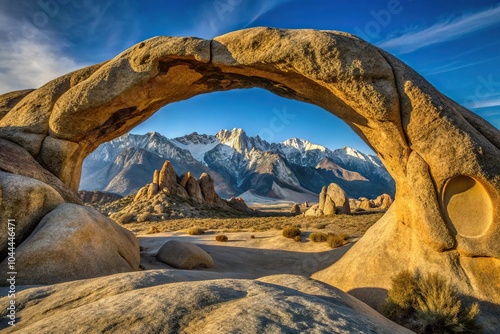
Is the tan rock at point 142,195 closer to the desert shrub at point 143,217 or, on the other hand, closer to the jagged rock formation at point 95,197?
the desert shrub at point 143,217

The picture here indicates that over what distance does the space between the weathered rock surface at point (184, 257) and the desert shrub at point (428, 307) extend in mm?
7498

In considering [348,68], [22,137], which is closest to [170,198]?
[22,137]

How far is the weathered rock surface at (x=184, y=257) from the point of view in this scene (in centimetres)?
1191

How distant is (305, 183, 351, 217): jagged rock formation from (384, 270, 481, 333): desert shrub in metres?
35.5

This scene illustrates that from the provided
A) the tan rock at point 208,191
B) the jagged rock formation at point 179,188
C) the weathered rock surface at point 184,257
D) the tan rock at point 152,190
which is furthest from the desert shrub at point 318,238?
the tan rock at point 208,191

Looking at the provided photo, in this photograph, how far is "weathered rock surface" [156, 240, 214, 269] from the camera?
11909 millimetres

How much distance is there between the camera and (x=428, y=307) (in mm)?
6367

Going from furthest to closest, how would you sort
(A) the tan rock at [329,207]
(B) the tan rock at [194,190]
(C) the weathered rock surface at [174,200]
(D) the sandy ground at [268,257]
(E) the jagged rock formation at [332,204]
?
(B) the tan rock at [194,190] < (C) the weathered rock surface at [174,200] < (E) the jagged rock formation at [332,204] < (A) the tan rock at [329,207] < (D) the sandy ground at [268,257]

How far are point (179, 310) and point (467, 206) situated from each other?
8.51m

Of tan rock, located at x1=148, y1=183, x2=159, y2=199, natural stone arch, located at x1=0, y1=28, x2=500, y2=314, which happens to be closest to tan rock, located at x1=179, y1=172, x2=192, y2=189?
tan rock, located at x1=148, y1=183, x2=159, y2=199

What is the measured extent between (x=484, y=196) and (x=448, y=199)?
0.87 m

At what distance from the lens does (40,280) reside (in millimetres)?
6438

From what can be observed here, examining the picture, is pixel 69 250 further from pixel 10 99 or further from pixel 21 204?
pixel 10 99

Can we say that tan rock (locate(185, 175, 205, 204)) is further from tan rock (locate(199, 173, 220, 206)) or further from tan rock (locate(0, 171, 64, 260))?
tan rock (locate(0, 171, 64, 260))
